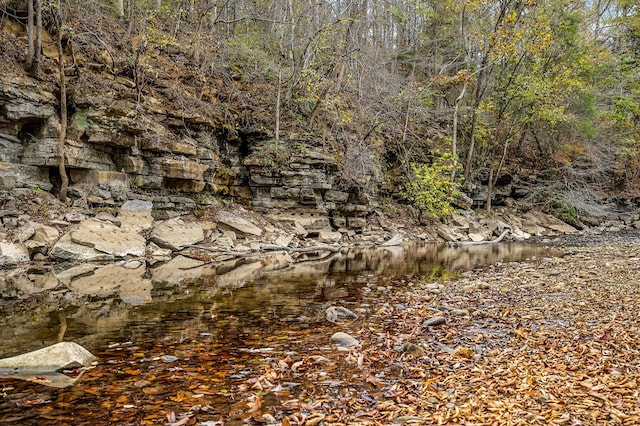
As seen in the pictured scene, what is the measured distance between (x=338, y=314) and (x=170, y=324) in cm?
281

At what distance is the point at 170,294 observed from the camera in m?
8.96

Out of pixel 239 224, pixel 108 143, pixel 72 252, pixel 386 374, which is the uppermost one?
pixel 108 143

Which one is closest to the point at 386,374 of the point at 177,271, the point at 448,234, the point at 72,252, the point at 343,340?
the point at 343,340

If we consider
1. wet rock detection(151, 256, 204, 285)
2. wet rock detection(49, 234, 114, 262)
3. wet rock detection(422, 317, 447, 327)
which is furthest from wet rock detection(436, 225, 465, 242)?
wet rock detection(49, 234, 114, 262)

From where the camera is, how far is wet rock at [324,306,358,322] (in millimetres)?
7121

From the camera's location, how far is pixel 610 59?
29531mm

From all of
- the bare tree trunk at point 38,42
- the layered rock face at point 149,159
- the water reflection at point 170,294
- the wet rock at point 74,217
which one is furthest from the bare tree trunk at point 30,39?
the water reflection at point 170,294

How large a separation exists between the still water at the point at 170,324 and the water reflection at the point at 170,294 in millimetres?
26

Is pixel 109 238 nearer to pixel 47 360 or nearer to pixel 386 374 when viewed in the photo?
pixel 47 360

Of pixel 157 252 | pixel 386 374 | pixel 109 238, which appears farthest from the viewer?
pixel 157 252

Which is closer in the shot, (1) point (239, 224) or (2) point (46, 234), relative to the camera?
(2) point (46, 234)

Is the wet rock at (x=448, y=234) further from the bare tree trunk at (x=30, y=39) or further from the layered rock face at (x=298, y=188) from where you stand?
the bare tree trunk at (x=30, y=39)

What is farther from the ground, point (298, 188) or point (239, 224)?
point (298, 188)

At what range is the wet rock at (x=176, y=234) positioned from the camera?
556 inches
